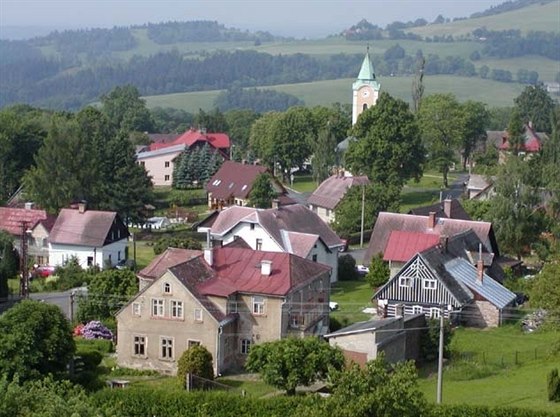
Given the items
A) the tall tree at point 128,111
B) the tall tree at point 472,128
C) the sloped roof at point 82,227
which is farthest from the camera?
the tall tree at point 128,111

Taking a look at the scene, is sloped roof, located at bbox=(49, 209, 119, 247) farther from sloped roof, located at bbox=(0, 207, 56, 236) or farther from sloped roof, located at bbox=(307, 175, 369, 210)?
sloped roof, located at bbox=(307, 175, 369, 210)

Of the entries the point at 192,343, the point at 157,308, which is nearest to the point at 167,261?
the point at 157,308

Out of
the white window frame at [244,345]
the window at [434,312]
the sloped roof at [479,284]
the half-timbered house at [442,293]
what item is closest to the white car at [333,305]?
the half-timbered house at [442,293]

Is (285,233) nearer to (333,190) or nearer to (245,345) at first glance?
(245,345)

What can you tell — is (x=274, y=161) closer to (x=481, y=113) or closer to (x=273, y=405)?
(x=481, y=113)

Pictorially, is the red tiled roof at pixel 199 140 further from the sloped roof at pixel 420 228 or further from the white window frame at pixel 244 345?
the white window frame at pixel 244 345

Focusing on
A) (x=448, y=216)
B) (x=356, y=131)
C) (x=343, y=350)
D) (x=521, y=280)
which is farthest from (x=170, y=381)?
(x=356, y=131)
